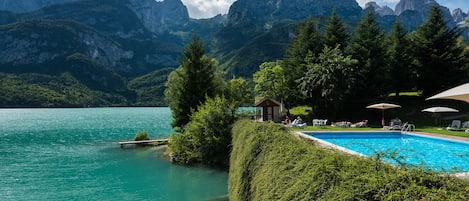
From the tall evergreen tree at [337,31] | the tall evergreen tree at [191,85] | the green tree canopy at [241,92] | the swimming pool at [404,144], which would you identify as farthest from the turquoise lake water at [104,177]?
the tall evergreen tree at [337,31]

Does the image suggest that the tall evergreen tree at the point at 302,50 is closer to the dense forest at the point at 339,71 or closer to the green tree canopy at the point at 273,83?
the dense forest at the point at 339,71

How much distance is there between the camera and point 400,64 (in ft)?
102

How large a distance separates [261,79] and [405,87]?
15.5m

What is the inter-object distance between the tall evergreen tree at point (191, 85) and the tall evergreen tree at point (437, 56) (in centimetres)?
2145

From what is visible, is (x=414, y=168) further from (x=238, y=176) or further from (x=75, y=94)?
(x=75, y=94)

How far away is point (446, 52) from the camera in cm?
3022

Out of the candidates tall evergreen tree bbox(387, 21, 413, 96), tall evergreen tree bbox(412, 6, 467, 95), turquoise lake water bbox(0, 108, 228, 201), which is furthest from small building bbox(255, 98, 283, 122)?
tall evergreen tree bbox(412, 6, 467, 95)

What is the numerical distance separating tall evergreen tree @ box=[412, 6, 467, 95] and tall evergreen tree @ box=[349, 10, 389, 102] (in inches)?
157

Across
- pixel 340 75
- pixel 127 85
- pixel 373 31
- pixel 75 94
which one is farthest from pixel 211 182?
pixel 127 85

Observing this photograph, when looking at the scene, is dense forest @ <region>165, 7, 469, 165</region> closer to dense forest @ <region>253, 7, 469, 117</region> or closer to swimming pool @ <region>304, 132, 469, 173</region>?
dense forest @ <region>253, 7, 469, 117</region>

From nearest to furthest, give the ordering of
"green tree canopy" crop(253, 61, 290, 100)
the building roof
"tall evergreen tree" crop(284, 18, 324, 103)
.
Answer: the building roof, "tall evergreen tree" crop(284, 18, 324, 103), "green tree canopy" crop(253, 61, 290, 100)

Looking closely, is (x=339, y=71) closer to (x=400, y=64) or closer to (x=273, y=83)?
(x=400, y=64)

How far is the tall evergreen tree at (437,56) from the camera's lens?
30.2m

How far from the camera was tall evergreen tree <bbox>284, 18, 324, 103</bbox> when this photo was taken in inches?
1266
